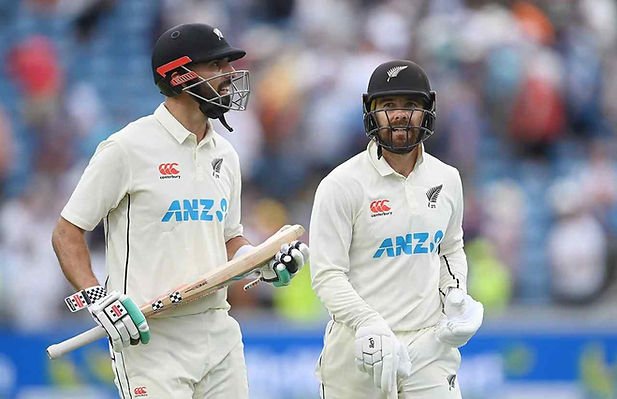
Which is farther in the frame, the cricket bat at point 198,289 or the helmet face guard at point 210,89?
the helmet face guard at point 210,89

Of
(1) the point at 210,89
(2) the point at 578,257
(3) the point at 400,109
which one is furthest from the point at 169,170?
(2) the point at 578,257

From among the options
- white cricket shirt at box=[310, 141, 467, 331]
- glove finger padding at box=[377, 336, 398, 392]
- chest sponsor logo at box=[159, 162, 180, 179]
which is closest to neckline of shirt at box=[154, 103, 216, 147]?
chest sponsor logo at box=[159, 162, 180, 179]

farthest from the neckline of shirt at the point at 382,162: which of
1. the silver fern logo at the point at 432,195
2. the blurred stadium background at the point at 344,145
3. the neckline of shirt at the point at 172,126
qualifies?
the blurred stadium background at the point at 344,145

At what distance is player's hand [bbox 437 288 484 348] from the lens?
588cm

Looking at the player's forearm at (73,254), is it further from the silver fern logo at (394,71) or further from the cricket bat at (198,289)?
the silver fern logo at (394,71)

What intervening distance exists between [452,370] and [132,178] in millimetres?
1569

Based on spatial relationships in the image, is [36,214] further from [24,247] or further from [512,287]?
[512,287]

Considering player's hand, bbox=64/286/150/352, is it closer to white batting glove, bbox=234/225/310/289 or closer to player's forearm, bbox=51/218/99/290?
player's forearm, bbox=51/218/99/290

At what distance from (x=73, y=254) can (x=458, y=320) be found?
159 cm

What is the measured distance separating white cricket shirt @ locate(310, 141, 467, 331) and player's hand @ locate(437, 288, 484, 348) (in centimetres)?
9

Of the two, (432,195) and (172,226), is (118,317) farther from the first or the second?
(432,195)

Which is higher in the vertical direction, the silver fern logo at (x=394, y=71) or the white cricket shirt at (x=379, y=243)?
the silver fern logo at (x=394, y=71)

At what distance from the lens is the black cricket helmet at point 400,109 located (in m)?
5.95

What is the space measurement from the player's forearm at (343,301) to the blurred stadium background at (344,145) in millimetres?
4563
